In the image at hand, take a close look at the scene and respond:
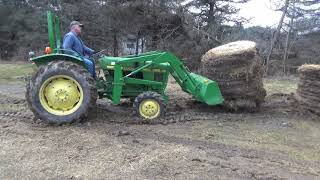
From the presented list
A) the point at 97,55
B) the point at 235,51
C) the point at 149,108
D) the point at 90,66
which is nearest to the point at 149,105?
the point at 149,108

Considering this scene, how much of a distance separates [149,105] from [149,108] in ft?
0.17

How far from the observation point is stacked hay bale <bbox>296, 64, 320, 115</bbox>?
8.52m

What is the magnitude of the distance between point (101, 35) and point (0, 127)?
716 inches

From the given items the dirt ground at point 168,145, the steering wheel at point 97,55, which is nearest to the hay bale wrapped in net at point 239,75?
the dirt ground at point 168,145

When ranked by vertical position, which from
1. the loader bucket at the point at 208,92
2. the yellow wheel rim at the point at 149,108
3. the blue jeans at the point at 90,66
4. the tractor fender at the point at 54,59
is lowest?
the yellow wheel rim at the point at 149,108

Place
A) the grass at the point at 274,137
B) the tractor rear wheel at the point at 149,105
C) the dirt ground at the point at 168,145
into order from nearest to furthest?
1. the dirt ground at the point at 168,145
2. the grass at the point at 274,137
3. the tractor rear wheel at the point at 149,105

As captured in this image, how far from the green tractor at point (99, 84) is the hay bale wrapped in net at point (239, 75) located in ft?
1.85

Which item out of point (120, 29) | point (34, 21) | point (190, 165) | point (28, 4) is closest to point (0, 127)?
point (190, 165)

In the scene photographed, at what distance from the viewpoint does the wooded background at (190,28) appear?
19.8 m

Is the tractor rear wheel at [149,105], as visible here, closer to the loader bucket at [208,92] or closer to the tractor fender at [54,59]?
the loader bucket at [208,92]

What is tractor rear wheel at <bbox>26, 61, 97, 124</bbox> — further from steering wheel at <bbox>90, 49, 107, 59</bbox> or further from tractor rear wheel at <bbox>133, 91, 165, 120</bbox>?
steering wheel at <bbox>90, 49, 107, 59</bbox>

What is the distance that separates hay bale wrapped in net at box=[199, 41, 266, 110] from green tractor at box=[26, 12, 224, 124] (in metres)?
0.56

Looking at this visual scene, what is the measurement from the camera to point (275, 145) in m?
6.38

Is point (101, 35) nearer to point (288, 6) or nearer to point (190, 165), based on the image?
point (288, 6)
